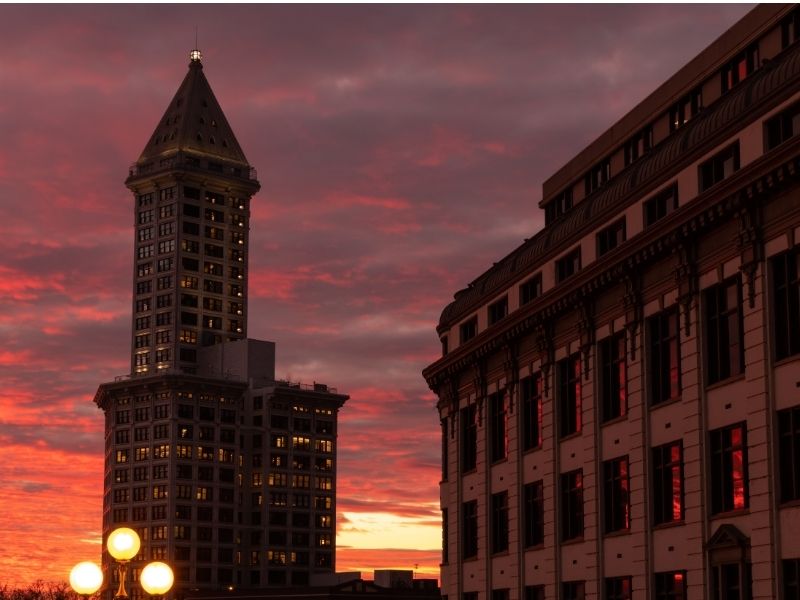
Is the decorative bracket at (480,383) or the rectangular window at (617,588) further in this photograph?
the decorative bracket at (480,383)

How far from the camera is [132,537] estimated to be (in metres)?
30.2

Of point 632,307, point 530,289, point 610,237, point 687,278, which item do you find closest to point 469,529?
point 530,289

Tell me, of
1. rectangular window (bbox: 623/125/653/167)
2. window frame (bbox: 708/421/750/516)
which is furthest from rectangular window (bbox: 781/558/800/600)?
rectangular window (bbox: 623/125/653/167)

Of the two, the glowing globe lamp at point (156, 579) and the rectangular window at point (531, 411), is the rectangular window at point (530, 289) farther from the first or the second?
the glowing globe lamp at point (156, 579)

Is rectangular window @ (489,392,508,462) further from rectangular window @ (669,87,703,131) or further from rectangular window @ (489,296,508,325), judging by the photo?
rectangular window @ (669,87,703,131)

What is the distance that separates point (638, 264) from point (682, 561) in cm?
1136

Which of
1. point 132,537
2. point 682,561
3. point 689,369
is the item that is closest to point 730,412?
point 689,369

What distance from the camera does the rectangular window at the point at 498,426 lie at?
70.4 metres

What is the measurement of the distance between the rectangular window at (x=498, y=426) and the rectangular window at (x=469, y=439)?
7.74 feet

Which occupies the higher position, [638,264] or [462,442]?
[638,264]

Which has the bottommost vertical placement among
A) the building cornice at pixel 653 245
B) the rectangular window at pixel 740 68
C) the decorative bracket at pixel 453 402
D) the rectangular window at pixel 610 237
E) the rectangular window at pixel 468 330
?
the decorative bracket at pixel 453 402

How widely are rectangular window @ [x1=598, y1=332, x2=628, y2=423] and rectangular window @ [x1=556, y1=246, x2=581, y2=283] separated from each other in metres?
4.32

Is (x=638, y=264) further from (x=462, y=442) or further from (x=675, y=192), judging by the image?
(x=462, y=442)

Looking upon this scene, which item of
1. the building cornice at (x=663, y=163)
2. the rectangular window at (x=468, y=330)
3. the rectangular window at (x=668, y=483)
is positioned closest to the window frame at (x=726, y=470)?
the rectangular window at (x=668, y=483)
